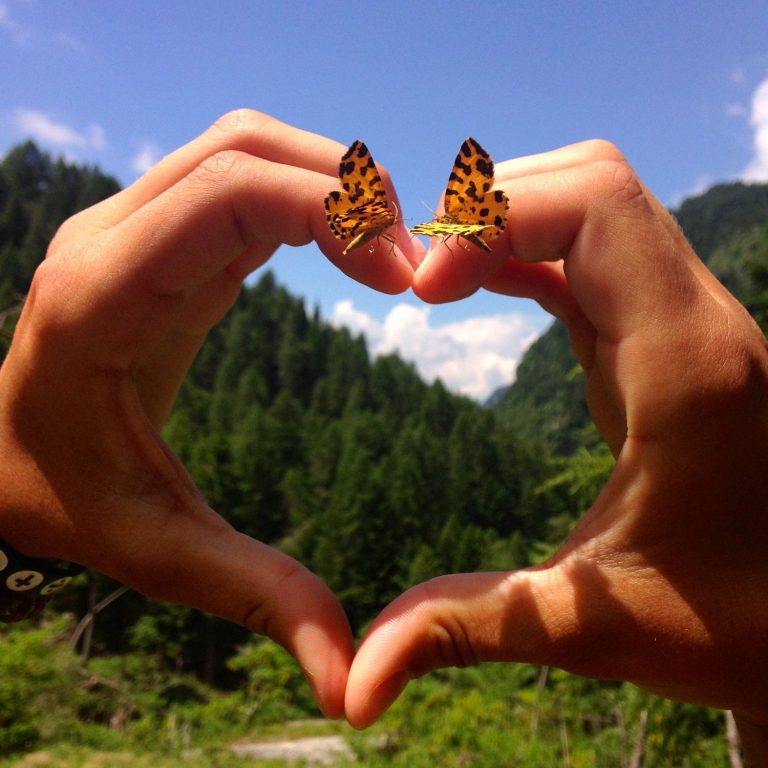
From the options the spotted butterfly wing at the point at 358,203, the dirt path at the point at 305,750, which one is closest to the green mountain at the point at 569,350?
the dirt path at the point at 305,750

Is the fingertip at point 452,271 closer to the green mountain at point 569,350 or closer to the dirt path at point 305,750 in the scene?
the dirt path at point 305,750

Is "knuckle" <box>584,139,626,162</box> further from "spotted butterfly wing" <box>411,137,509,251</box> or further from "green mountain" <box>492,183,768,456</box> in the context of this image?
"green mountain" <box>492,183,768,456</box>

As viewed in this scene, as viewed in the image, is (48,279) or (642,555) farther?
(48,279)

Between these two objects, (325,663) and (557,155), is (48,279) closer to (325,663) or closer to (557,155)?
(325,663)

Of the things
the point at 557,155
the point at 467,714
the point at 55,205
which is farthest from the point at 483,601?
the point at 55,205

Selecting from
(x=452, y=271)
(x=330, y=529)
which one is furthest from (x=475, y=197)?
(x=330, y=529)
